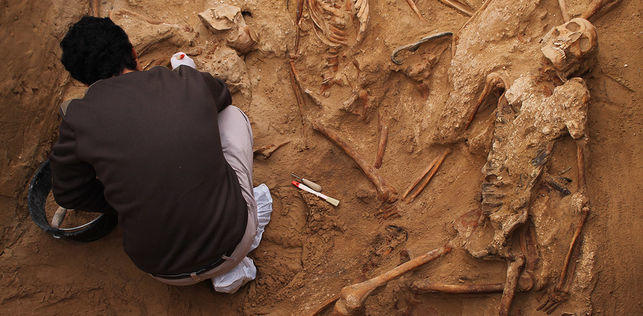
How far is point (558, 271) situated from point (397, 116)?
5.25 feet

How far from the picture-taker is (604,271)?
210 centimetres

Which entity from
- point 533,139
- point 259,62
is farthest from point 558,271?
Result: point 259,62

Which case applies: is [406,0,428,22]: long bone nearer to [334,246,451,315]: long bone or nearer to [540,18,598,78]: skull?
[540,18,598,78]: skull

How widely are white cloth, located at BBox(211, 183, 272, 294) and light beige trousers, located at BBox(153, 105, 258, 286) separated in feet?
0.41

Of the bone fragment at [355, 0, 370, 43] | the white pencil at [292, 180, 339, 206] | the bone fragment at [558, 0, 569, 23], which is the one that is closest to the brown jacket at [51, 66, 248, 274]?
the white pencil at [292, 180, 339, 206]

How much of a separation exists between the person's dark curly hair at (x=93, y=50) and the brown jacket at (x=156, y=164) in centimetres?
17

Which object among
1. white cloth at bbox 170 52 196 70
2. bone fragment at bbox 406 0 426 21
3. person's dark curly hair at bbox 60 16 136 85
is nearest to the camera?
person's dark curly hair at bbox 60 16 136 85

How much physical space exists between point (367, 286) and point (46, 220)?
87.8 inches

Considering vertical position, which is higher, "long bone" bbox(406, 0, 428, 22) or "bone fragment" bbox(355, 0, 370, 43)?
"long bone" bbox(406, 0, 428, 22)

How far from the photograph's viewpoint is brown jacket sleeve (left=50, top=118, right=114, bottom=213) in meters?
1.98

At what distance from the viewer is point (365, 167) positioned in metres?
3.16

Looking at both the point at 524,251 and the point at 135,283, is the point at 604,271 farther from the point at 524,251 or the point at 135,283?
the point at 135,283

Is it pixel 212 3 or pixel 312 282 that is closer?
pixel 312 282

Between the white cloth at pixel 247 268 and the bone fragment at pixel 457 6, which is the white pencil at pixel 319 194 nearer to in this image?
the white cloth at pixel 247 268
